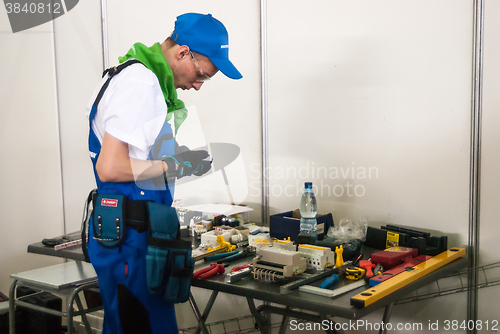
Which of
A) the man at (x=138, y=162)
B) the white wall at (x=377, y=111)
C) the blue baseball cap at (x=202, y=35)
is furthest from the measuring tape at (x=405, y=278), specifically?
the blue baseball cap at (x=202, y=35)

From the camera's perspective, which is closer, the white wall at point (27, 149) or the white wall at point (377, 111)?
the white wall at point (377, 111)

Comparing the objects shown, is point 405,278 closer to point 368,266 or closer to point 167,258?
point 368,266

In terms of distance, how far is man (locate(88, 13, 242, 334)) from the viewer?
1.25m

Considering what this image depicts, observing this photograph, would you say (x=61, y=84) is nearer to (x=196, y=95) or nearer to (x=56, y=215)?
(x=56, y=215)

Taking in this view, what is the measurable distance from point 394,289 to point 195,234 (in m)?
0.98

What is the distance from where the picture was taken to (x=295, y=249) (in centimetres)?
153

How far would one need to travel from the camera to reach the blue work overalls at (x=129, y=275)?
1.33 meters

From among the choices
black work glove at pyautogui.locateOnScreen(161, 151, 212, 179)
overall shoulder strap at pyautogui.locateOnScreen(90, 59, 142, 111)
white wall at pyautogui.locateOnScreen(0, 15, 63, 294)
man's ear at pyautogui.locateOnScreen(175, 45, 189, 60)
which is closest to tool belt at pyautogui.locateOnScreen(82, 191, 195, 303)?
black work glove at pyautogui.locateOnScreen(161, 151, 212, 179)

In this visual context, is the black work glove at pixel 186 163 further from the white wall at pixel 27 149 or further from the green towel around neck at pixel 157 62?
the white wall at pixel 27 149

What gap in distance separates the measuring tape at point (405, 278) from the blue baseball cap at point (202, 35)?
83 centimetres

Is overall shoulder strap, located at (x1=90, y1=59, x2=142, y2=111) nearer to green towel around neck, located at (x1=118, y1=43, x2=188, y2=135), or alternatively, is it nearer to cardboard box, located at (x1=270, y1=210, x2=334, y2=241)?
green towel around neck, located at (x1=118, y1=43, x2=188, y2=135)

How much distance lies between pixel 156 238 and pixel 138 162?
234mm

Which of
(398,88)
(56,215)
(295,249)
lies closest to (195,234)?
(295,249)

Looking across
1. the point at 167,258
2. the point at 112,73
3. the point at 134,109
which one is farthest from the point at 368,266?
the point at 112,73
